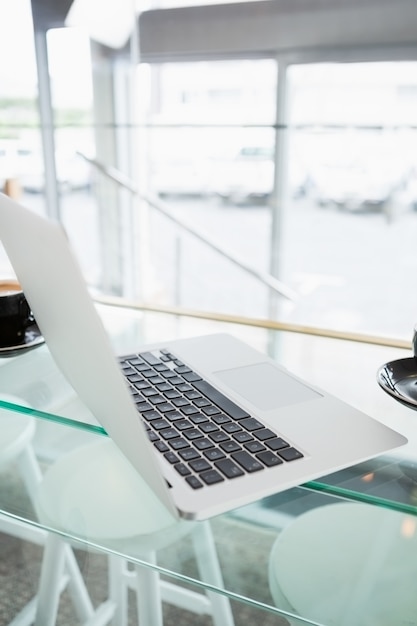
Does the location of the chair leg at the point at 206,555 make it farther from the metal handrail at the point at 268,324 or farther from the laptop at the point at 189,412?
the metal handrail at the point at 268,324

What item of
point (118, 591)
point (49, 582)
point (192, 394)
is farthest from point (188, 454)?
point (118, 591)

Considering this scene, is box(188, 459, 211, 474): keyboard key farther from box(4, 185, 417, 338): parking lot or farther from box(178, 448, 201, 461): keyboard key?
box(4, 185, 417, 338): parking lot

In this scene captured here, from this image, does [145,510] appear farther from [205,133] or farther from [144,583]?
[205,133]

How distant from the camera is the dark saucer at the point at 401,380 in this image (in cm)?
63

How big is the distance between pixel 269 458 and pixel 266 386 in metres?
0.15

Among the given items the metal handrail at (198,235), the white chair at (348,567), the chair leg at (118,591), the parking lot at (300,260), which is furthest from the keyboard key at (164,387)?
the parking lot at (300,260)

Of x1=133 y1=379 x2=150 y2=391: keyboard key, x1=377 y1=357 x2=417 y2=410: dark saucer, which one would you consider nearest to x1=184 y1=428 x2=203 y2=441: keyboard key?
x1=133 y1=379 x2=150 y2=391: keyboard key

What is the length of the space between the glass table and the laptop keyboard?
1.5 inches

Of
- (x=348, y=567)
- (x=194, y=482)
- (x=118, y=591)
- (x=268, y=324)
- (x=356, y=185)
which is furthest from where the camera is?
(x=356, y=185)

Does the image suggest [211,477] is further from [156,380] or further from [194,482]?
[156,380]

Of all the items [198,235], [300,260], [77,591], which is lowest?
[77,591]

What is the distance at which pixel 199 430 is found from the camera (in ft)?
1.82

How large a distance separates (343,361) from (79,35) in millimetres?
3084

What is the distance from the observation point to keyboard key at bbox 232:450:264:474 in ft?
1.65
